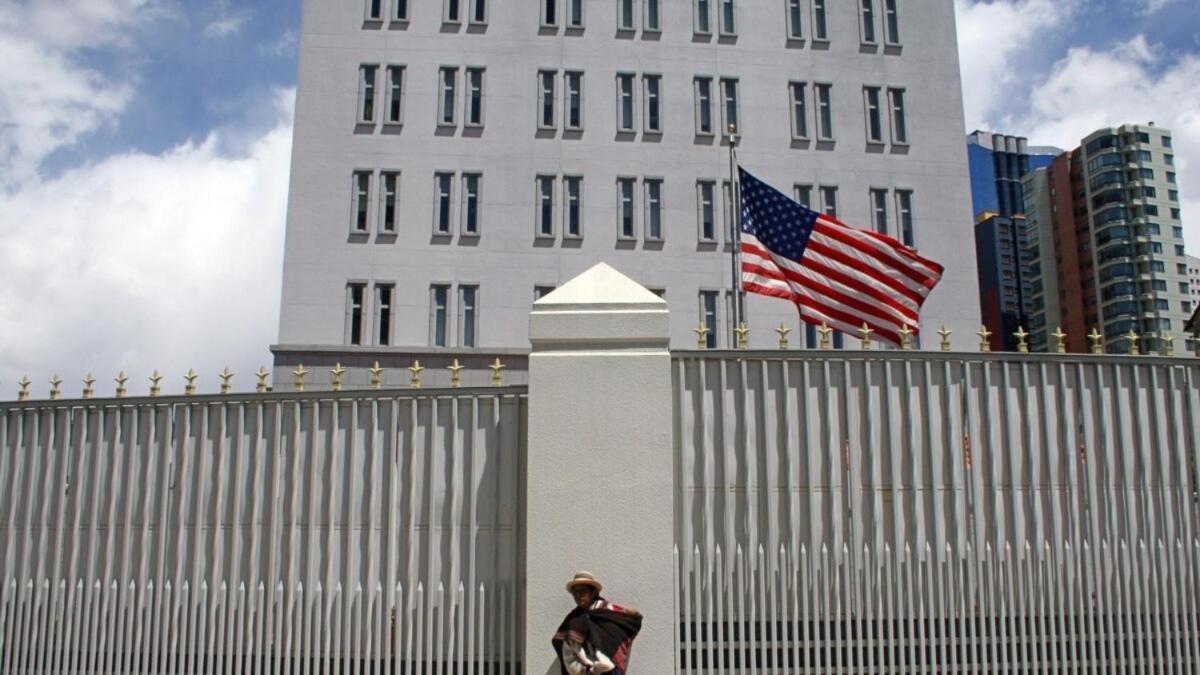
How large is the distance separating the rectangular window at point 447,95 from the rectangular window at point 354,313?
630 centimetres

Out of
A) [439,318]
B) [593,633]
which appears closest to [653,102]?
[439,318]

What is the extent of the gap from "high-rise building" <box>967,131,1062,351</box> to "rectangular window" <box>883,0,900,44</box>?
5487cm

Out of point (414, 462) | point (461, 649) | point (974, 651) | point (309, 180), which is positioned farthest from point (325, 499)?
point (309, 180)

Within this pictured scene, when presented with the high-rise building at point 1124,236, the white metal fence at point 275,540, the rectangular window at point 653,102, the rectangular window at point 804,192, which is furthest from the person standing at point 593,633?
the high-rise building at point 1124,236

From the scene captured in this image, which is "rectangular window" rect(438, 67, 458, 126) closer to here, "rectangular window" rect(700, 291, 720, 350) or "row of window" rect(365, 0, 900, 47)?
"row of window" rect(365, 0, 900, 47)

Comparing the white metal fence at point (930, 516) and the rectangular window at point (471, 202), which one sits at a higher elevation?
the rectangular window at point (471, 202)

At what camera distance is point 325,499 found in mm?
6906

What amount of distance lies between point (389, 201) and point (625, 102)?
8.73 metres

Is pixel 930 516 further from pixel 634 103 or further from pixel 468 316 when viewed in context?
pixel 634 103

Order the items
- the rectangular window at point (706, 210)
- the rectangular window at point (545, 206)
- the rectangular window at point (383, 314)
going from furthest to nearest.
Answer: the rectangular window at point (706, 210) < the rectangular window at point (545, 206) < the rectangular window at point (383, 314)

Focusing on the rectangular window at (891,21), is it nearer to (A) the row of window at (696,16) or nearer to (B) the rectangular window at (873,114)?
(A) the row of window at (696,16)

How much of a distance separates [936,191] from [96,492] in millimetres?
32310

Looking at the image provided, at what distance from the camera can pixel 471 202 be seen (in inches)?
1321

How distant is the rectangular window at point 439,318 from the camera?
32625mm
